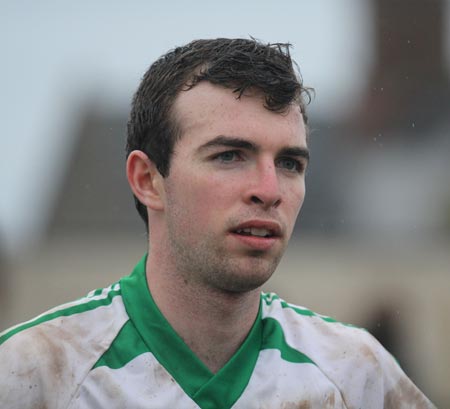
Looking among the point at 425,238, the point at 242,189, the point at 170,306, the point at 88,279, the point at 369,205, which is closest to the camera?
the point at 242,189

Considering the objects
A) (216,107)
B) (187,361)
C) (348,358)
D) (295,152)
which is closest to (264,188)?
(295,152)

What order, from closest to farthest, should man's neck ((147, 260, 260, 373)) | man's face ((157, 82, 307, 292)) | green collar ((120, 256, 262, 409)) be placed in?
man's face ((157, 82, 307, 292)), green collar ((120, 256, 262, 409)), man's neck ((147, 260, 260, 373))

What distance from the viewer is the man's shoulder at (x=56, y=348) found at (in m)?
3.60

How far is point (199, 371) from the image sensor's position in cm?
385

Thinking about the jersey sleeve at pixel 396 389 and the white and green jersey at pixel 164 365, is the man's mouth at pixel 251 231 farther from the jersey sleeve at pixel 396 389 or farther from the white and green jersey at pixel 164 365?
the jersey sleeve at pixel 396 389

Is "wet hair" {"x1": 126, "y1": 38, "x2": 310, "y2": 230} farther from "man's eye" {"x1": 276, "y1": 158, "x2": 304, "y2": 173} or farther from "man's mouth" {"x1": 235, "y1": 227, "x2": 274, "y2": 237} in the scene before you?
"man's mouth" {"x1": 235, "y1": 227, "x2": 274, "y2": 237}

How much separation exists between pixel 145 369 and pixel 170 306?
30cm

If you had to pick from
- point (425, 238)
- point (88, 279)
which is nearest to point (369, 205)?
point (425, 238)

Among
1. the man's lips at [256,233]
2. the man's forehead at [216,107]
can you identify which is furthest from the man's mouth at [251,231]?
the man's forehead at [216,107]

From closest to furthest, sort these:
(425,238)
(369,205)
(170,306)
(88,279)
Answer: (170,306) < (88,279) < (425,238) < (369,205)

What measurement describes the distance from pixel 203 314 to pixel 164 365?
27 cm

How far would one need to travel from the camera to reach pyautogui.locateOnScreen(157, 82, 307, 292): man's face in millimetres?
3682

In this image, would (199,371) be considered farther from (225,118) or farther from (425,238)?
(425,238)

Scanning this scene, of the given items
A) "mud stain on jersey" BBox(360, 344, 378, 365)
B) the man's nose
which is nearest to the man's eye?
the man's nose
